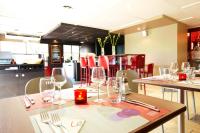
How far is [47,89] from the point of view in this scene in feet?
3.68

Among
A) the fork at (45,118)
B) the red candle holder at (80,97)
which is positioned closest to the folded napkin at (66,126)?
the fork at (45,118)

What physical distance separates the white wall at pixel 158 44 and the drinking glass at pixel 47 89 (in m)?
5.93

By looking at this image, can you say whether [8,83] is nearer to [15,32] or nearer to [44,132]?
[44,132]

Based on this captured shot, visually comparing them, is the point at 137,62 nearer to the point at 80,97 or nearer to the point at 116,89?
the point at 116,89

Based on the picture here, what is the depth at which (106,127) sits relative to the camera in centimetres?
64

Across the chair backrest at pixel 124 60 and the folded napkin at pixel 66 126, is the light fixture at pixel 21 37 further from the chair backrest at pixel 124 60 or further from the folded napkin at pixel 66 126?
the folded napkin at pixel 66 126

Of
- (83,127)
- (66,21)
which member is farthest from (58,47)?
(83,127)

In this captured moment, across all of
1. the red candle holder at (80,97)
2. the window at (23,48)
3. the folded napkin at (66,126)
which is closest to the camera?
the folded napkin at (66,126)

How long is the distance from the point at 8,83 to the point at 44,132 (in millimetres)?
2885

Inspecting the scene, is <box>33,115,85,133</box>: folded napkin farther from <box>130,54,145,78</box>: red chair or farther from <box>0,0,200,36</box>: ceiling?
<box>130,54,145,78</box>: red chair

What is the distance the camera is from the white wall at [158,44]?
240 inches

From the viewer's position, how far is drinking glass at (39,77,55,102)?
1076 mm

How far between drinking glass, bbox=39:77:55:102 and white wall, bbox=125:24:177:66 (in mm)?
5928

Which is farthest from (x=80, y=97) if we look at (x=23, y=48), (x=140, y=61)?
(x=23, y=48)
